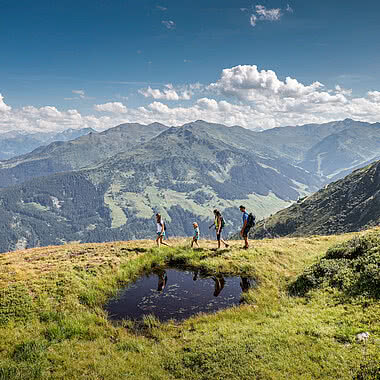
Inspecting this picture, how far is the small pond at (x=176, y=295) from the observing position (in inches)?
580

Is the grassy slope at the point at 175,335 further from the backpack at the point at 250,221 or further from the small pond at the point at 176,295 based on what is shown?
the backpack at the point at 250,221

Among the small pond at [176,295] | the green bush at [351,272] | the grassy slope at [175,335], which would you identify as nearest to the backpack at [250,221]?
the grassy slope at [175,335]

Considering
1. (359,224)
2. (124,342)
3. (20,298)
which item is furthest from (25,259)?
(359,224)

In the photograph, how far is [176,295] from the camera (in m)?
16.8

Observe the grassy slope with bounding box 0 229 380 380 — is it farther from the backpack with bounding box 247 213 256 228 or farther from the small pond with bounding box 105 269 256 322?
the backpack with bounding box 247 213 256 228

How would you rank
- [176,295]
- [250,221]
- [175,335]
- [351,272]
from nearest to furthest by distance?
[175,335]
[351,272]
[176,295]
[250,221]

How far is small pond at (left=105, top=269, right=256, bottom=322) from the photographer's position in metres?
14.7

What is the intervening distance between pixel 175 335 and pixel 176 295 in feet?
15.9

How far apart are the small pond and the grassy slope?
998mm

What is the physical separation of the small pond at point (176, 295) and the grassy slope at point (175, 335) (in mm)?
998

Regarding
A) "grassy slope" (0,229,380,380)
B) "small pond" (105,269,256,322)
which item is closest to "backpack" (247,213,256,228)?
"grassy slope" (0,229,380,380)

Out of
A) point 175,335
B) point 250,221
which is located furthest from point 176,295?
point 250,221

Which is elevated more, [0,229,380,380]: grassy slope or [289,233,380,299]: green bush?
[289,233,380,299]: green bush

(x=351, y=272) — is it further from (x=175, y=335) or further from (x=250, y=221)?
(x=175, y=335)
